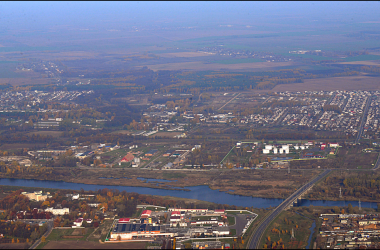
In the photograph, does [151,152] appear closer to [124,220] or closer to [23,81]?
[124,220]

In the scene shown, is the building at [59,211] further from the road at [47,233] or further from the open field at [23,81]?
the open field at [23,81]

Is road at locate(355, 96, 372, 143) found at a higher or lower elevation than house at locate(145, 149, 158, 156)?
lower

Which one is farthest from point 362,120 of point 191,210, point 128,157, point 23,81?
point 23,81

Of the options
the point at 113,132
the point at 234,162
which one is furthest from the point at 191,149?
→ the point at 113,132

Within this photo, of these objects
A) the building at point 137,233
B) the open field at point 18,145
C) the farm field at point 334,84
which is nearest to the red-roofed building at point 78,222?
the building at point 137,233

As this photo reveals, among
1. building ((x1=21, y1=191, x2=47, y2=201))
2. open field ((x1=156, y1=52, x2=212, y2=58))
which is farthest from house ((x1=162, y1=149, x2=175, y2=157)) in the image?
open field ((x1=156, y1=52, x2=212, y2=58))

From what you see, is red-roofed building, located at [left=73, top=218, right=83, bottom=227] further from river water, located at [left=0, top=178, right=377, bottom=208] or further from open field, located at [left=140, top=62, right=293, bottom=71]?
open field, located at [left=140, top=62, right=293, bottom=71]

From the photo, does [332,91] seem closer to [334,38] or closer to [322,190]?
[322,190]
